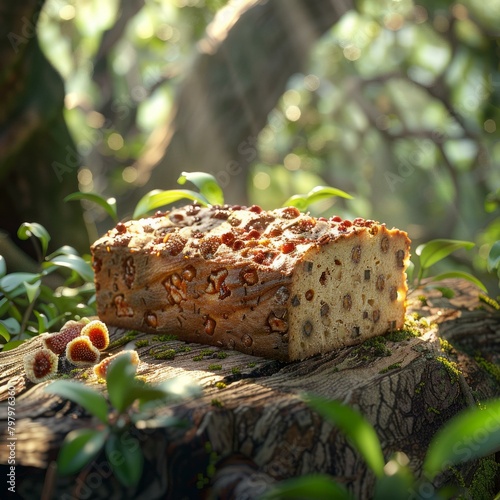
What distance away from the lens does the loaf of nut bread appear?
5.04ft

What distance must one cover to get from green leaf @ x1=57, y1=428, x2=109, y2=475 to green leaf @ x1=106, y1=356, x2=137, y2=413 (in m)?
0.06

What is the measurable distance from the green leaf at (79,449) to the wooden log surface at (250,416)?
27 millimetres

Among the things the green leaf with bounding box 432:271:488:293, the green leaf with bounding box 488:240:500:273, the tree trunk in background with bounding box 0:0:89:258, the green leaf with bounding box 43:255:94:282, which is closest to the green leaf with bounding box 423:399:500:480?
the green leaf with bounding box 488:240:500:273

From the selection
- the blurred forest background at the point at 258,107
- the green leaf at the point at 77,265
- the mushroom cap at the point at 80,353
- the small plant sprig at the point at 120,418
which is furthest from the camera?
the blurred forest background at the point at 258,107

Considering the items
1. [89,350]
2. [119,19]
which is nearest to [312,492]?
[89,350]

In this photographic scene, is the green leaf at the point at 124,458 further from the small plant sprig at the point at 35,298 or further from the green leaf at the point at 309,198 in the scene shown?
the green leaf at the point at 309,198

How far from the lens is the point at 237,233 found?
1.74 m

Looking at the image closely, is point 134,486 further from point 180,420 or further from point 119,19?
point 119,19

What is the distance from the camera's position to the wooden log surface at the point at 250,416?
1.13 meters

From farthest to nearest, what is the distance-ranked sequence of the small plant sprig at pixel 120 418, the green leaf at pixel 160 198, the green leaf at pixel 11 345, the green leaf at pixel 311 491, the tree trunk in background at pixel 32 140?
the tree trunk in background at pixel 32 140 < the green leaf at pixel 160 198 < the green leaf at pixel 11 345 < the small plant sprig at pixel 120 418 < the green leaf at pixel 311 491

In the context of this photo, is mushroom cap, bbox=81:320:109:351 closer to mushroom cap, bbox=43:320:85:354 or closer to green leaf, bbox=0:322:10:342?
mushroom cap, bbox=43:320:85:354

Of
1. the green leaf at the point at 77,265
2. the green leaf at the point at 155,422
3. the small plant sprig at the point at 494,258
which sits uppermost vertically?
the green leaf at the point at 77,265

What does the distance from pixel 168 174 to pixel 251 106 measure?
0.62 metres

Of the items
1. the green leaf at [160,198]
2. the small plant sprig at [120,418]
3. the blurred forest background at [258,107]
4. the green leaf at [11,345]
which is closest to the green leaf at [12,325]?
the green leaf at [11,345]
